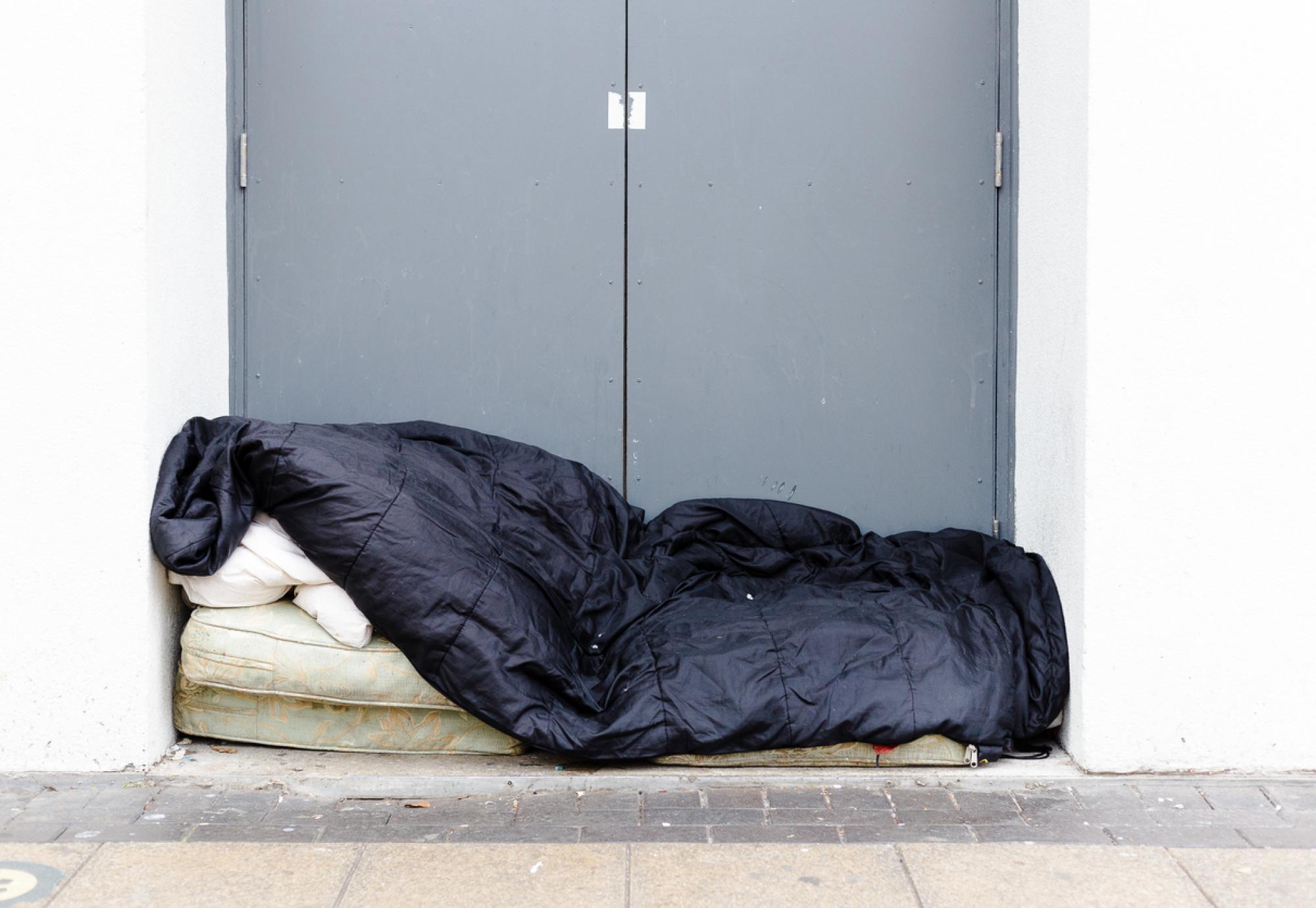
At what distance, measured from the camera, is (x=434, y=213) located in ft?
13.1

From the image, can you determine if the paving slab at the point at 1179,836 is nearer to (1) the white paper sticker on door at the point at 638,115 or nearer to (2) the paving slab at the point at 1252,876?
(2) the paving slab at the point at 1252,876

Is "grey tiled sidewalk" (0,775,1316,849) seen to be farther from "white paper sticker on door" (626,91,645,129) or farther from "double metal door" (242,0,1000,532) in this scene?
"white paper sticker on door" (626,91,645,129)

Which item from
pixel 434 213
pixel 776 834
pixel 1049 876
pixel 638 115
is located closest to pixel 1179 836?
pixel 1049 876

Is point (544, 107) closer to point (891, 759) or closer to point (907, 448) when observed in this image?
point (907, 448)

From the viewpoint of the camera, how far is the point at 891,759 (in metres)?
3.35

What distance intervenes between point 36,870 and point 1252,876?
2.79m

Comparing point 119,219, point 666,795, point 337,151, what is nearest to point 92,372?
point 119,219

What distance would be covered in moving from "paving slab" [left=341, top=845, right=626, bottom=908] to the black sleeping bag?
0.42 m

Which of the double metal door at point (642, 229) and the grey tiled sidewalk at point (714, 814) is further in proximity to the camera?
the double metal door at point (642, 229)

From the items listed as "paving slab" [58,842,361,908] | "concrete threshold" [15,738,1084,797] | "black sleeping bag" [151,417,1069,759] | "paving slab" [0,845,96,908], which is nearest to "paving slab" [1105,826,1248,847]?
"concrete threshold" [15,738,1084,797]

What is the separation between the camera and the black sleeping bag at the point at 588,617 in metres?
3.21

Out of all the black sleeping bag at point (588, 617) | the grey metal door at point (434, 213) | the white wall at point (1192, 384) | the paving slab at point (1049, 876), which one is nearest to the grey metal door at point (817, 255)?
the grey metal door at point (434, 213)

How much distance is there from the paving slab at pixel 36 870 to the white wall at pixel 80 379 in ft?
1.54

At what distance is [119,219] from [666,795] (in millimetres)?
2138
